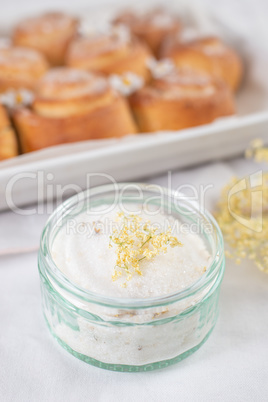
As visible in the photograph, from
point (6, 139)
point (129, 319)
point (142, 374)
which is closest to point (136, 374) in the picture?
point (142, 374)

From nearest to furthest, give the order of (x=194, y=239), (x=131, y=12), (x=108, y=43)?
(x=194, y=239) < (x=108, y=43) < (x=131, y=12)

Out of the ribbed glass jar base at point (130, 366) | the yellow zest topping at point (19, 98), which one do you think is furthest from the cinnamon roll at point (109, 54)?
the ribbed glass jar base at point (130, 366)

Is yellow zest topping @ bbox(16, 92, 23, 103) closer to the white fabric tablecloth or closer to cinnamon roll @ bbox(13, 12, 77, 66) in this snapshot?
cinnamon roll @ bbox(13, 12, 77, 66)

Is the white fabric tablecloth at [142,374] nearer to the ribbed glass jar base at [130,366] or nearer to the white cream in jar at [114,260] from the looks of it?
the ribbed glass jar base at [130,366]

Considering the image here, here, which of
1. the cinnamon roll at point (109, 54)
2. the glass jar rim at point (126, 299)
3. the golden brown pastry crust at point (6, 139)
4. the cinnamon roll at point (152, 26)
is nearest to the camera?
the glass jar rim at point (126, 299)

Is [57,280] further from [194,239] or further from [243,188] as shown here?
[243,188]

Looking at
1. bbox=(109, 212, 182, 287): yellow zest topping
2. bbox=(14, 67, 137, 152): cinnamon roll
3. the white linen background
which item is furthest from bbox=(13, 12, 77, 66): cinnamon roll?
bbox=(109, 212, 182, 287): yellow zest topping

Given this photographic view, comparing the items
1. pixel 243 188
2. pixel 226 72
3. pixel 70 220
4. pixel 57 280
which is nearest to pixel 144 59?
pixel 226 72
